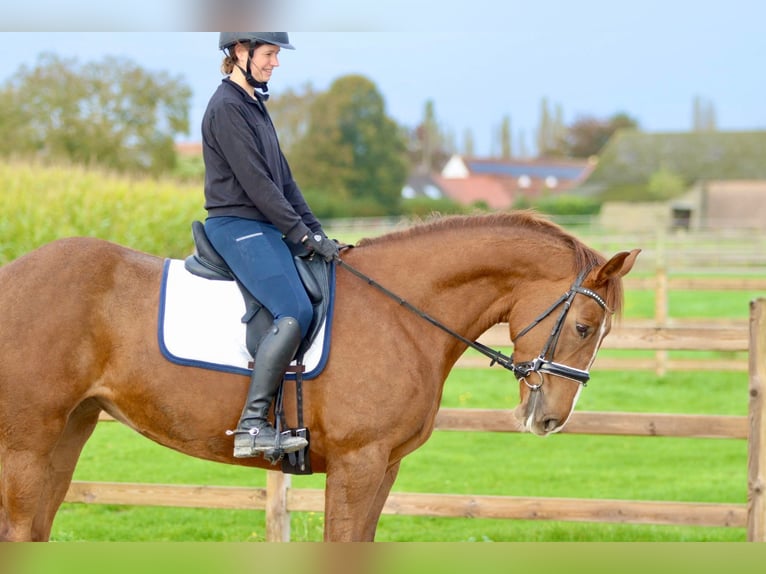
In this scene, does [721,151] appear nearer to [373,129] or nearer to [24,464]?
[373,129]

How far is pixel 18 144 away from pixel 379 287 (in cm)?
2881

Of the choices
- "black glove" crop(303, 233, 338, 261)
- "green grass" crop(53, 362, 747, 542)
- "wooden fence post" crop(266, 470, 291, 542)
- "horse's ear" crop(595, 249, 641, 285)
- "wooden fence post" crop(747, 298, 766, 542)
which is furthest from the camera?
"green grass" crop(53, 362, 747, 542)

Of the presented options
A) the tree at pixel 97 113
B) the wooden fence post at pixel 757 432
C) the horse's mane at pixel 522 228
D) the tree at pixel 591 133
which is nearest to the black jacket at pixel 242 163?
the horse's mane at pixel 522 228

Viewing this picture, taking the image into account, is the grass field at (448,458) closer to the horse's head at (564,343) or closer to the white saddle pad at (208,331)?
the horse's head at (564,343)

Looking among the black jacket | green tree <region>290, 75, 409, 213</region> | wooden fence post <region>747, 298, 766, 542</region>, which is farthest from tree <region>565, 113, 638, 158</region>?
the black jacket

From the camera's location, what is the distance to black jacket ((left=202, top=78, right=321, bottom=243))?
158 inches

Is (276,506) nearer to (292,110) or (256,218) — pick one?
(256,218)

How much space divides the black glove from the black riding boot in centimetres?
39

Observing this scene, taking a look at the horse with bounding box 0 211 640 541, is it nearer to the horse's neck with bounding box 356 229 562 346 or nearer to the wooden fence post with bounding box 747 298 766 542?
the horse's neck with bounding box 356 229 562 346

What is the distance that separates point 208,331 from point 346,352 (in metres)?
0.64

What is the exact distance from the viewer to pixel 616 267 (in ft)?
13.2

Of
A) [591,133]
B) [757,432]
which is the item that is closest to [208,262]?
[757,432]

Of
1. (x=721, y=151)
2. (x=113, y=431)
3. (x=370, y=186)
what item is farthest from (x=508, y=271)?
(x=721, y=151)

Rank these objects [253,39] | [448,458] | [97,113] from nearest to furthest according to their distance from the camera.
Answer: [253,39]
[448,458]
[97,113]
